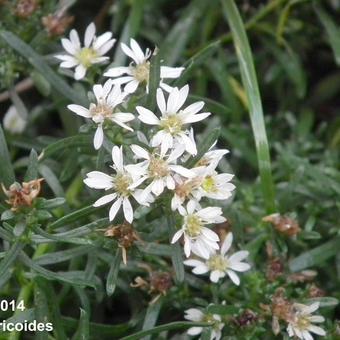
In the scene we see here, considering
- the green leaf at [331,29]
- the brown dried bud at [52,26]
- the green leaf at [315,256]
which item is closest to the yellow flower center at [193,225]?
the green leaf at [315,256]

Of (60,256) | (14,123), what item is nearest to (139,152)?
(60,256)

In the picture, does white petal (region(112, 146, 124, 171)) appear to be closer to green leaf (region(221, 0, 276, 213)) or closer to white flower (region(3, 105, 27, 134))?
green leaf (region(221, 0, 276, 213))

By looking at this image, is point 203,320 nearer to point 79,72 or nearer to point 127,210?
point 127,210

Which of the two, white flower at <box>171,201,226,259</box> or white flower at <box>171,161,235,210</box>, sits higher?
white flower at <box>171,161,235,210</box>

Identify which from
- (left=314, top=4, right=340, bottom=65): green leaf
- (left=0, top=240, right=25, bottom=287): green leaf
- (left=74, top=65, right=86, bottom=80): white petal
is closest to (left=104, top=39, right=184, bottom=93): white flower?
(left=74, top=65, right=86, bottom=80): white petal

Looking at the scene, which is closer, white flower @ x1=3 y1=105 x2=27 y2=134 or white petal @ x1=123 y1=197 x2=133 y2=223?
white petal @ x1=123 y1=197 x2=133 y2=223
